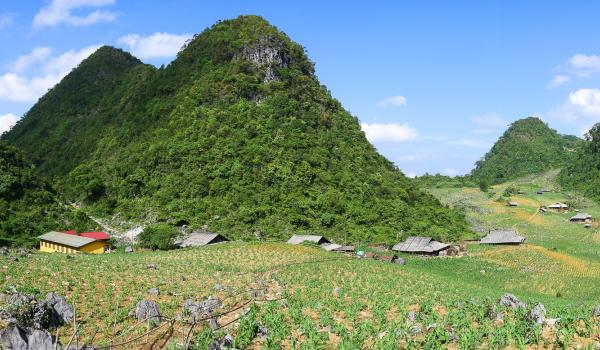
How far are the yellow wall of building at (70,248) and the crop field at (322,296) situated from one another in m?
11.1

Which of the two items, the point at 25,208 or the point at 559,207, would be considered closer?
the point at 25,208

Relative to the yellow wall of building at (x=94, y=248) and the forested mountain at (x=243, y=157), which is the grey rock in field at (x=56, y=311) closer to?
the yellow wall of building at (x=94, y=248)

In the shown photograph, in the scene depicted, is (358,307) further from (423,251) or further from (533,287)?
(423,251)

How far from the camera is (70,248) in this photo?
50594 mm

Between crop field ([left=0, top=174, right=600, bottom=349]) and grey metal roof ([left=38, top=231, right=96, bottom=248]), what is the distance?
1132cm

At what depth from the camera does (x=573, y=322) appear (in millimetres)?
19141

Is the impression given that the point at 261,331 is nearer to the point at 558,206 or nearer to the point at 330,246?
the point at 330,246

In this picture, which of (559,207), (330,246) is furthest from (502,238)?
(559,207)

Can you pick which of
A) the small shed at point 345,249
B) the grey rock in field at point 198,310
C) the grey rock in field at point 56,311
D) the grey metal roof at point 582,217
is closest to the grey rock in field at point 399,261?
the small shed at point 345,249

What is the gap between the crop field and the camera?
17938mm

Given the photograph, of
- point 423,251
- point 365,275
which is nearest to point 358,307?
point 365,275

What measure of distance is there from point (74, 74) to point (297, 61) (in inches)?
3045

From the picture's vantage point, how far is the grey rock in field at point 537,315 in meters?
19.7

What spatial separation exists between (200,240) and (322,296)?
1157 inches
